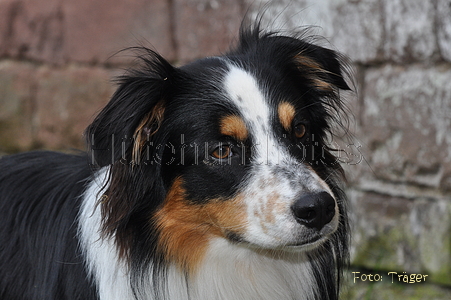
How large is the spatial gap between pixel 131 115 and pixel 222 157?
451mm

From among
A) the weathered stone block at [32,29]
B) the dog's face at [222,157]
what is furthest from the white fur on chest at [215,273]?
the weathered stone block at [32,29]

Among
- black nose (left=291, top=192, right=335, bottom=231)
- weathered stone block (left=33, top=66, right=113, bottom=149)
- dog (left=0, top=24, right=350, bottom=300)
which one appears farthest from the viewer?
weathered stone block (left=33, top=66, right=113, bottom=149)

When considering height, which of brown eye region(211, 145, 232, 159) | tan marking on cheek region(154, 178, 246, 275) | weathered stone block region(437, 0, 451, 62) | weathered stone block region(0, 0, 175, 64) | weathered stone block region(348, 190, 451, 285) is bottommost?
weathered stone block region(348, 190, 451, 285)

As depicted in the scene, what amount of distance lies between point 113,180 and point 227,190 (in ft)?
1.69

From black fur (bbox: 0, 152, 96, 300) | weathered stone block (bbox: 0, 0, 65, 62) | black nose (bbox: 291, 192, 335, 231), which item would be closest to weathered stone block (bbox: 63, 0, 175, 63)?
weathered stone block (bbox: 0, 0, 65, 62)

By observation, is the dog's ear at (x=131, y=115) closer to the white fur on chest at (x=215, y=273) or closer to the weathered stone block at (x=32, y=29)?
the white fur on chest at (x=215, y=273)

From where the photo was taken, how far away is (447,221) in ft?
12.7

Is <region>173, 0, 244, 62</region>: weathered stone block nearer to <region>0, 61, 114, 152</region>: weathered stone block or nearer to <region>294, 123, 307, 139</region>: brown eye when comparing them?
<region>0, 61, 114, 152</region>: weathered stone block

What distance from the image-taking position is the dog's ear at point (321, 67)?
292 cm

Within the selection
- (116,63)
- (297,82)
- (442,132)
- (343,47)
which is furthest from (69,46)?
(442,132)

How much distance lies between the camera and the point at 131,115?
7.95ft

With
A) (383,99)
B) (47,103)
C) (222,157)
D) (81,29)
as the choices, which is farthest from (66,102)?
(222,157)

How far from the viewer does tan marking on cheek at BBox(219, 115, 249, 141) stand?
258 centimetres

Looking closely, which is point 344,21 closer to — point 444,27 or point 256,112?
point 444,27
